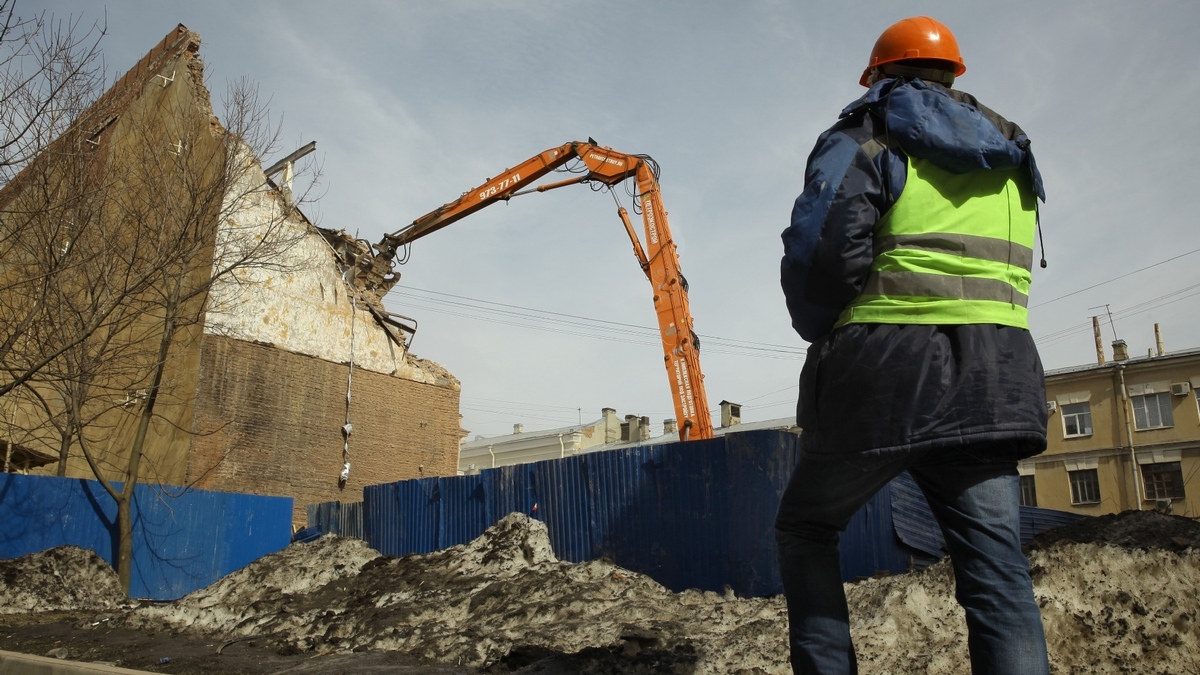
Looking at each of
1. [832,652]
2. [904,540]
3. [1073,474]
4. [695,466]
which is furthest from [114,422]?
[1073,474]

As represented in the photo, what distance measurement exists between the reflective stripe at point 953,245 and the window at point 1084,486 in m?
35.9

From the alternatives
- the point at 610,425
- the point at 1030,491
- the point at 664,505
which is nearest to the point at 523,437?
the point at 610,425

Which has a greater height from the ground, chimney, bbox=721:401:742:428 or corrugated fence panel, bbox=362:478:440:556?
chimney, bbox=721:401:742:428

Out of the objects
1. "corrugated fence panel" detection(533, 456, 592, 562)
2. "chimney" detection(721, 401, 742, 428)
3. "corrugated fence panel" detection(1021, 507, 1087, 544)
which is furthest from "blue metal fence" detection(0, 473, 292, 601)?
"chimney" detection(721, 401, 742, 428)

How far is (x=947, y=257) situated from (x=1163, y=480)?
36049 mm

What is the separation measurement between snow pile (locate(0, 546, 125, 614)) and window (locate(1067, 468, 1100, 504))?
33.0 m

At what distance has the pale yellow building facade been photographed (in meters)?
31.7

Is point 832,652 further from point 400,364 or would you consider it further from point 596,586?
point 400,364

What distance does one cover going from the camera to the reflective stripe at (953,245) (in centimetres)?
219

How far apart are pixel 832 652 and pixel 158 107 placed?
19983 mm

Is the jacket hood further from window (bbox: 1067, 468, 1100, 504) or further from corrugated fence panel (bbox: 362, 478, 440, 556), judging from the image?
window (bbox: 1067, 468, 1100, 504)

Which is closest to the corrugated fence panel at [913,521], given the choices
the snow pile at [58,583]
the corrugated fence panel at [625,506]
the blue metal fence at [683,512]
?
the blue metal fence at [683,512]

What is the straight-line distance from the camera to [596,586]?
8.18 meters

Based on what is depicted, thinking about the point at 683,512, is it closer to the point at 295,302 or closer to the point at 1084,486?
the point at 295,302
